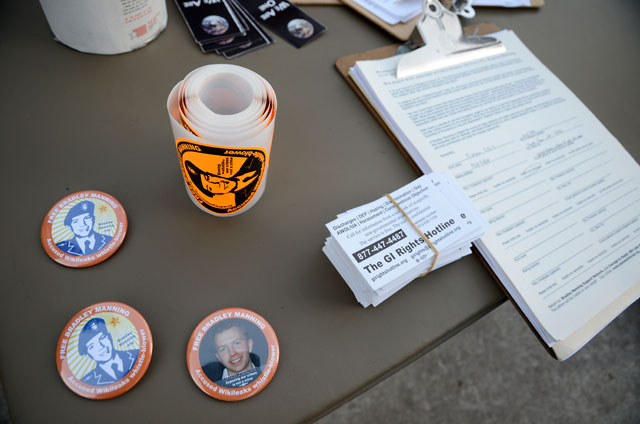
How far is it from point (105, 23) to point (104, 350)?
1.28 ft

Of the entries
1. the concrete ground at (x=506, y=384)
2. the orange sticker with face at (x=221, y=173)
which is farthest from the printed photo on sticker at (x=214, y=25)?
the concrete ground at (x=506, y=384)

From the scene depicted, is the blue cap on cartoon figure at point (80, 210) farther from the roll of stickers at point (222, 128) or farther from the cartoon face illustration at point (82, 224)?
the roll of stickers at point (222, 128)

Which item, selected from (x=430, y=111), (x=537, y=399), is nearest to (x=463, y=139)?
(x=430, y=111)

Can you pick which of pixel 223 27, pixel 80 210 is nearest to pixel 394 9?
pixel 223 27

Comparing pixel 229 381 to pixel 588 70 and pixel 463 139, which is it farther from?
pixel 588 70

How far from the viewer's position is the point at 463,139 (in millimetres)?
581

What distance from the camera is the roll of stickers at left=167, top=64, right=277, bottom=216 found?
14.8 inches

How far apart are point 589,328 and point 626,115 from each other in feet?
1.38

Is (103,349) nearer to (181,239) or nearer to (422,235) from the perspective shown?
(181,239)

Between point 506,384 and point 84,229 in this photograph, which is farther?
point 506,384

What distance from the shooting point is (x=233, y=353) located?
0.41 m

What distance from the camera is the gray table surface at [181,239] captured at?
40 centimetres

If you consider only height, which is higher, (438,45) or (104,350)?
(438,45)

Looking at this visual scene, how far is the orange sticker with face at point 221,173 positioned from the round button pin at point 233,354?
0.12 meters
